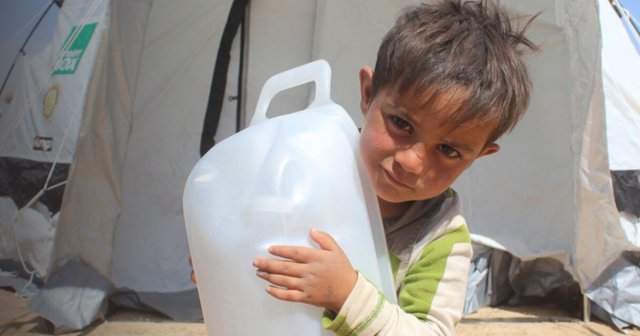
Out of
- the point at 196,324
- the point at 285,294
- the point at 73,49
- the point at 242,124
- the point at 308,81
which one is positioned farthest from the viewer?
the point at 242,124

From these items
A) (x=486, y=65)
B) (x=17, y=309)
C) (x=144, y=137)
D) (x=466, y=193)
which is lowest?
(x=17, y=309)

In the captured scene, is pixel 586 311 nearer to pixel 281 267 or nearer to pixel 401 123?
pixel 401 123

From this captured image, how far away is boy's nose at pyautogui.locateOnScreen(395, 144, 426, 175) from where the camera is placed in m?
0.70

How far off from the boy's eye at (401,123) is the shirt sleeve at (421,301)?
0.57 feet

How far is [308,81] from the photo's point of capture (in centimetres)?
85

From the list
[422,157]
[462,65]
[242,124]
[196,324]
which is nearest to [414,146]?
[422,157]

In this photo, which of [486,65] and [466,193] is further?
[466,193]

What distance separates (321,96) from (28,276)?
2.45 m

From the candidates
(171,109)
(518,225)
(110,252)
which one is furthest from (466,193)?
(110,252)

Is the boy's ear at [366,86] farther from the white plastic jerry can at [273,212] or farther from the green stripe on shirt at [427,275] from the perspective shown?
the green stripe on shirt at [427,275]

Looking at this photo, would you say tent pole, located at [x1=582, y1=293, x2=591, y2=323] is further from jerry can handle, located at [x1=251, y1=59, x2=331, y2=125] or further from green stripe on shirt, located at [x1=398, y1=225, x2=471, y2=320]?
jerry can handle, located at [x1=251, y1=59, x2=331, y2=125]

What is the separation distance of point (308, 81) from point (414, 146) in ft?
0.75

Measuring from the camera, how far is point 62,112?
8.56 feet

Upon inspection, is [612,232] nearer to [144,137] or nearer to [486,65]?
[486,65]
